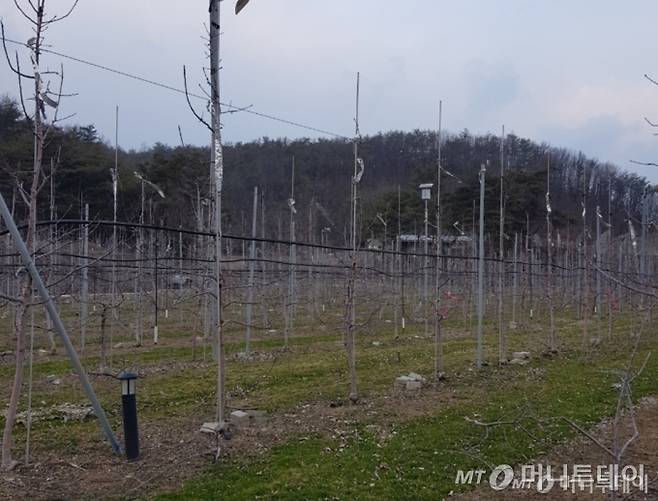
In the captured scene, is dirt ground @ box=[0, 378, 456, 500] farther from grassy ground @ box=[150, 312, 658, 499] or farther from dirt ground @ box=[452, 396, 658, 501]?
dirt ground @ box=[452, 396, 658, 501]

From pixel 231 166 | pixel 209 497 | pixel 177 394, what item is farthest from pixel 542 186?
pixel 209 497

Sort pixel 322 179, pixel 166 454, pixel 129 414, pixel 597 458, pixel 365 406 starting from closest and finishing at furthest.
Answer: pixel 129 414, pixel 166 454, pixel 597 458, pixel 365 406, pixel 322 179

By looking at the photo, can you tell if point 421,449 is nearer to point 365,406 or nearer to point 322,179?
point 365,406

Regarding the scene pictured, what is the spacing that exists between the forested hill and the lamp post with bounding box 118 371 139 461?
13.2 m

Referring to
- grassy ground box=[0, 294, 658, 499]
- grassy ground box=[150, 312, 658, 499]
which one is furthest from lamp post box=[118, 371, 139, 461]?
grassy ground box=[150, 312, 658, 499]

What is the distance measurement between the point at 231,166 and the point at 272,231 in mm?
6402

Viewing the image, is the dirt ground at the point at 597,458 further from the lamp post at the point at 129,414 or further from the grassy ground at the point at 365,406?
the lamp post at the point at 129,414

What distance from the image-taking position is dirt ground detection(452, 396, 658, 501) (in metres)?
4.65

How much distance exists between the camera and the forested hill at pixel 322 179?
78.2ft

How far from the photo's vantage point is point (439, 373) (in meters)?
9.09

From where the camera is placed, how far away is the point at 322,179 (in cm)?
3791

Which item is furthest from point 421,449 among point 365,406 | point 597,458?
point 365,406

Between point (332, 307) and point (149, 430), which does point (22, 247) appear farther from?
point (332, 307)

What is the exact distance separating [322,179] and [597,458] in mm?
33017
